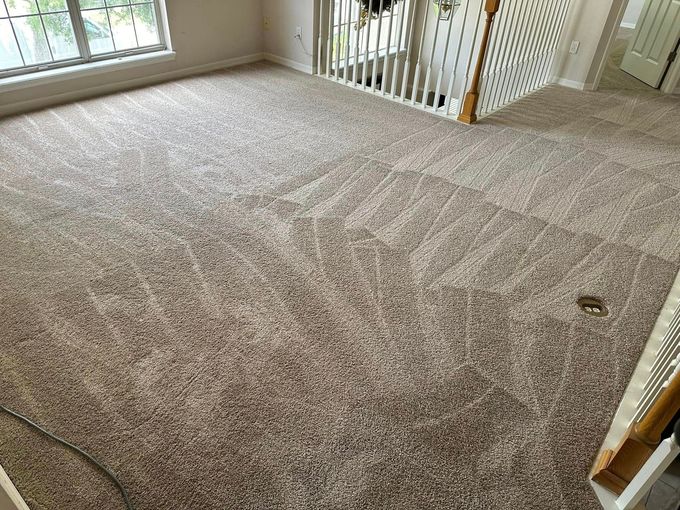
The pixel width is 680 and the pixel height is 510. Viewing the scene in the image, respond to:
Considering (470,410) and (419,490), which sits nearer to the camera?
(419,490)

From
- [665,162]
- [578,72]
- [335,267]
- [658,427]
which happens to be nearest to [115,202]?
[335,267]

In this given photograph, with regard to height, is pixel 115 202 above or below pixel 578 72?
below

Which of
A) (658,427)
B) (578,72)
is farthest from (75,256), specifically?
(578,72)

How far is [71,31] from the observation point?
3639 millimetres

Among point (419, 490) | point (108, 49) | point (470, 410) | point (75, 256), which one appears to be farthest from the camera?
point (108, 49)

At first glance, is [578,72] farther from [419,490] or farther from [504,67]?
[419,490]

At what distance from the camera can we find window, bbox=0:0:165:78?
3.39 metres

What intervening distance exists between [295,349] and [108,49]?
3.48 meters

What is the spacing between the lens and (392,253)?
2271 millimetres

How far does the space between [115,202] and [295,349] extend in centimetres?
147

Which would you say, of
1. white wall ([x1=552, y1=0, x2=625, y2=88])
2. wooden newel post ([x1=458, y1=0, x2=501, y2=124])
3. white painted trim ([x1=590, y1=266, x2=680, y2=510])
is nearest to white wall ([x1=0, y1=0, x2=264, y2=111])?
wooden newel post ([x1=458, y1=0, x2=501, y2=124])

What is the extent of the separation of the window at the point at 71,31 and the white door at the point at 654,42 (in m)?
4.77

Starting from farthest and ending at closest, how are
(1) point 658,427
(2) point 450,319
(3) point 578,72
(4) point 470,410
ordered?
(3) point 578,72 → (2) point 450,319 → (4) point 470,410 → (1) point 658,427

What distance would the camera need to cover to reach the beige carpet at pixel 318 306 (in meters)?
1.42
